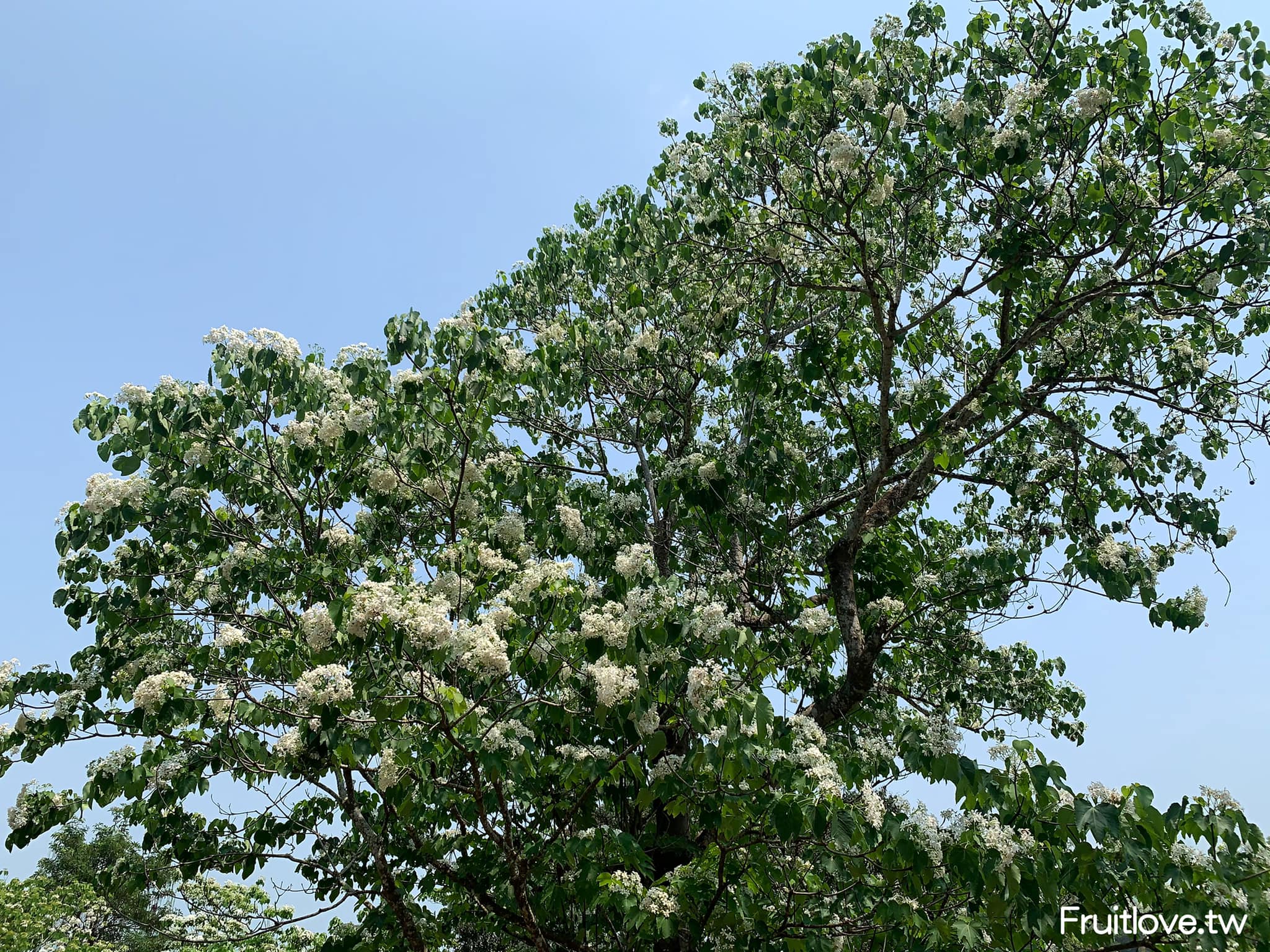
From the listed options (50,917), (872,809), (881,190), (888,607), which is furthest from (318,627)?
(50,917)

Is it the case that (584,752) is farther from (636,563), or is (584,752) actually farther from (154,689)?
(154,689)

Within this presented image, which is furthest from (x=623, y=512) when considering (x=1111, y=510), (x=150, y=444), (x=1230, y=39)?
(x=1230, y=39)

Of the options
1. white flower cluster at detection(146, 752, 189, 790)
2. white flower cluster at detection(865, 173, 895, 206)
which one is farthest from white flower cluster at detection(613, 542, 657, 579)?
white flower cluster at detection(865, 173, 895, 206)

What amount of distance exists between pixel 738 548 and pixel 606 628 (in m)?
3.79

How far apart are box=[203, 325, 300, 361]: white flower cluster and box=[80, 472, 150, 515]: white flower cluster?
103 centimetres

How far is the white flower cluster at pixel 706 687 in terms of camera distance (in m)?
5.23

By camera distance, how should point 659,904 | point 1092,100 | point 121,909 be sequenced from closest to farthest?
point 659,904 → point 1092,100 → point 121,909

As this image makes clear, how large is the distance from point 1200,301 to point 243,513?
309 inches

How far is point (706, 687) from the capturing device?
5.27 meters

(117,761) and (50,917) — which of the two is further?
(50,917)

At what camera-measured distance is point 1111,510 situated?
8969 millimetres

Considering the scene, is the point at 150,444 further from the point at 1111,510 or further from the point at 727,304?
the point at 1111,510

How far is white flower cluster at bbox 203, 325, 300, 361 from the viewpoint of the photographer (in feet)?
20.9

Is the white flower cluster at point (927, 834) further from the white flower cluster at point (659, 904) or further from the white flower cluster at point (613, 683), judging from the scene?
the white flower cluster at point (613, 683)
